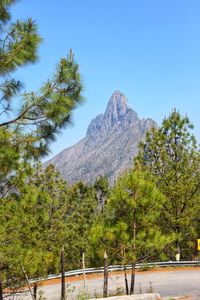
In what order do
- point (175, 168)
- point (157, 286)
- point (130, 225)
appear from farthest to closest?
point (175, 168)
point (157, 286)
point (130, 225)

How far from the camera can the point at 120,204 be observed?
1502 cm

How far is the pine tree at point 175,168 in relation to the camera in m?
27.6

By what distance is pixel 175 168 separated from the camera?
1110 inches

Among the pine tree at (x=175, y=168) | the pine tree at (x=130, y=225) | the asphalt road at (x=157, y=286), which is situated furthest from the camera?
the pine tree at (x=175, y=168)

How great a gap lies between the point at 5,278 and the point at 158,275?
12.5 m

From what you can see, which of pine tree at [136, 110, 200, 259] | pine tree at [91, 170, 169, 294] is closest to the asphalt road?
pine tree at [91, 170, 169, 294]

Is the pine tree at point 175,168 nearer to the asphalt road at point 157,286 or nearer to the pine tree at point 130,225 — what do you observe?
the asphalt road at point 157,286

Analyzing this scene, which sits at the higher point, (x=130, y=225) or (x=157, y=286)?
(x=130, y=225)

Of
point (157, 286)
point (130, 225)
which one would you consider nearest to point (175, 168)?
point (157, 286)

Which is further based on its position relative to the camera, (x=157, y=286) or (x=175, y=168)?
(x=175, y=168)

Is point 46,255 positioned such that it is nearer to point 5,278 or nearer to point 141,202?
point 5,278

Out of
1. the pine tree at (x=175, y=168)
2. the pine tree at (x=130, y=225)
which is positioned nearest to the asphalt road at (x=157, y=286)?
the pine tree at (x=130, y=225)

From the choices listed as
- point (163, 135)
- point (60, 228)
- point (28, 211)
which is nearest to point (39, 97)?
point (28, 211)

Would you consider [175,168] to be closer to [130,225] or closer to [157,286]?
[157,286]
